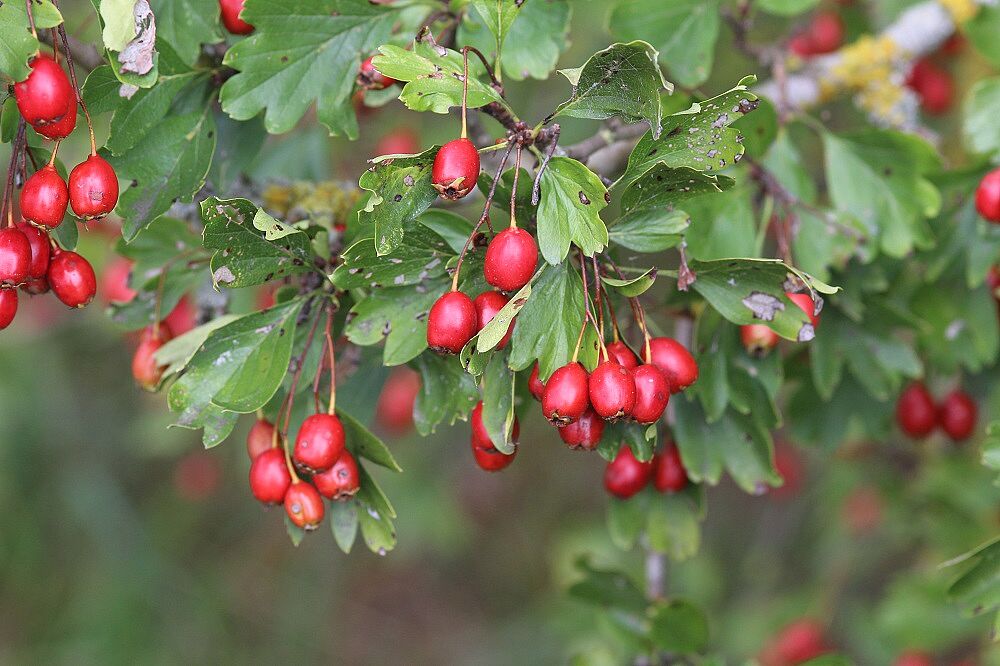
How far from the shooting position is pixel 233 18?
142cm

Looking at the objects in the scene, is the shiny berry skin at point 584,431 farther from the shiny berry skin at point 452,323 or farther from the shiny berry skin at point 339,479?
the shiny berry skin at point 339,479

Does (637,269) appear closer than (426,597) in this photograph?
Yes

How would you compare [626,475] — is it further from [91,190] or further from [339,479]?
[91,190]

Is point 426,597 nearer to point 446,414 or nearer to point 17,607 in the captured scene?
point 17,607

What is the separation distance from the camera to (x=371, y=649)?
16.6ft

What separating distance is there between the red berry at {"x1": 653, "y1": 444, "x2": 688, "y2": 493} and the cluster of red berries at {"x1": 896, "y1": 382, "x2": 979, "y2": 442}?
26.4 inches

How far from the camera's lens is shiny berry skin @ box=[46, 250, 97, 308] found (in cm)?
123

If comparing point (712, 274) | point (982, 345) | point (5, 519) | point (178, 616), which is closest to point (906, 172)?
point (982, 345)

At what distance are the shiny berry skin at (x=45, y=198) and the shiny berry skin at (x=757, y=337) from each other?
3.34 feet

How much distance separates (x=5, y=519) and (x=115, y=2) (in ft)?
10.5

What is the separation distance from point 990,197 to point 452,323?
1082mm

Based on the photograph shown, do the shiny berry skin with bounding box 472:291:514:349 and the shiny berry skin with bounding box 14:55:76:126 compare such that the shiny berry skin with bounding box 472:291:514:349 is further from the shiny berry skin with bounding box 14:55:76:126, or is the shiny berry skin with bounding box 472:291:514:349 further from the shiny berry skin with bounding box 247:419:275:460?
the shiny berry skin with bounding box 14:55:76:126

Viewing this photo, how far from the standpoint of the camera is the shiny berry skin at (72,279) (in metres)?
1.23

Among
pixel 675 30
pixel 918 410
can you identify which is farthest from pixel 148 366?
pixel 918 410
